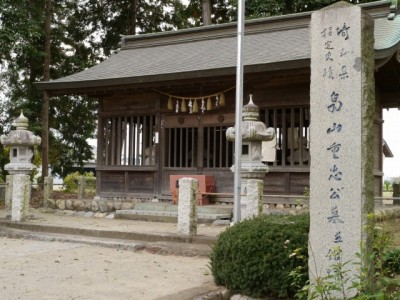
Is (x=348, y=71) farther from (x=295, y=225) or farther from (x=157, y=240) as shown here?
(x=157, y=240)

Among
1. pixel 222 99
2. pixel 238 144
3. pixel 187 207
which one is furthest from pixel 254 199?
pixel 222 99

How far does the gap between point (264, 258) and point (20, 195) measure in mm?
8346

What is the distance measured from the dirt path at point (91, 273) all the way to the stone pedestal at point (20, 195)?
2.53 metres

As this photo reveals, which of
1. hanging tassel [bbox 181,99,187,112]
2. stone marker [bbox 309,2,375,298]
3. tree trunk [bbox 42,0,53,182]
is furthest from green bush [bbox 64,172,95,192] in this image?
stone marker [bbox 309,2,375,298]

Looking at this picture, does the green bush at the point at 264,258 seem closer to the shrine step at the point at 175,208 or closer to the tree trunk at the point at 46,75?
the shrine step at the point at 175,208

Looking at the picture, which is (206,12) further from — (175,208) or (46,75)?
(175,208)

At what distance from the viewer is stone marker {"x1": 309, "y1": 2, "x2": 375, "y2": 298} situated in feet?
15.2

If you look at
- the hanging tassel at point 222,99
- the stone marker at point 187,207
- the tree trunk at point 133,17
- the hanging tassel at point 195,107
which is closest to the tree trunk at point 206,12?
the tree trunk at point 133,17

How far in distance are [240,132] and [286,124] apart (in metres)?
4.51

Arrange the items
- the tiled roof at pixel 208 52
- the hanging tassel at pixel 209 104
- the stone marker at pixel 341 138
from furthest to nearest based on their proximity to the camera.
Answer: the hanging tassel at pixel 209 104 → the tiled roof at pixel 208 52 → the stone marker at pixel 341 138

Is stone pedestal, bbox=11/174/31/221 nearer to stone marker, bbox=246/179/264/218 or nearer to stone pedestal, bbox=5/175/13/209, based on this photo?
stone pedestal, bbox=5/175/13/209

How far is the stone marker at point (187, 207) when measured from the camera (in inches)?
366

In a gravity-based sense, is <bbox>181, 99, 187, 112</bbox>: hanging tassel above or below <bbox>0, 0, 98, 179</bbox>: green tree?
below

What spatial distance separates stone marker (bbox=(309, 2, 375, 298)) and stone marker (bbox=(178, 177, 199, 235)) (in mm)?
4630
